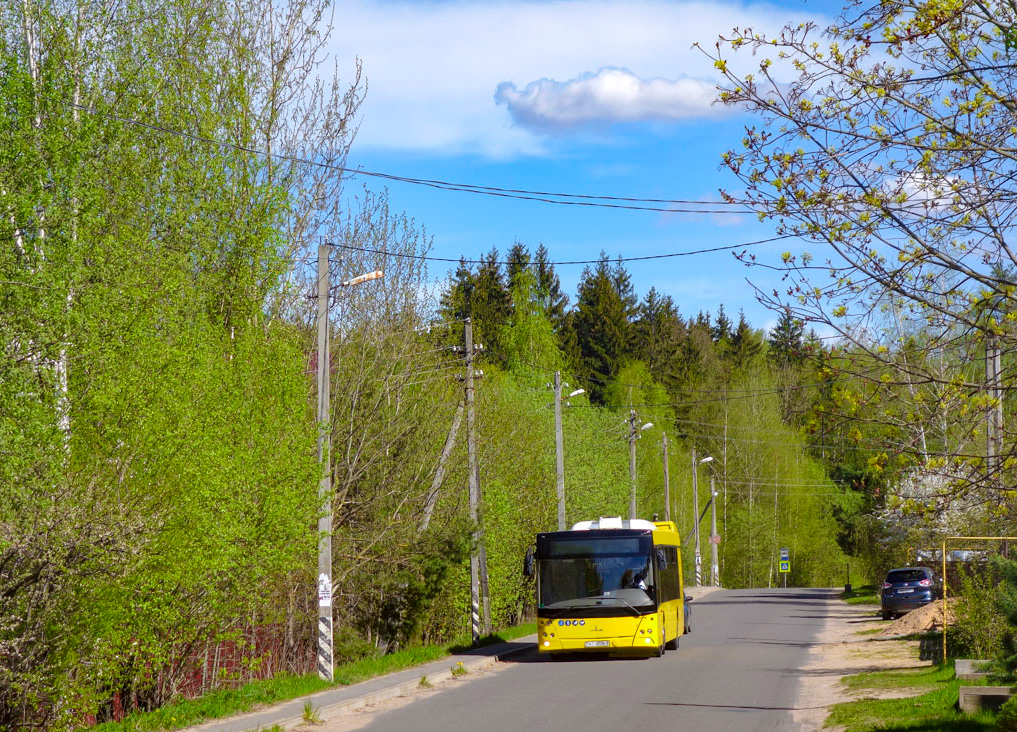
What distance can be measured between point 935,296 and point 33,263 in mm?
9929

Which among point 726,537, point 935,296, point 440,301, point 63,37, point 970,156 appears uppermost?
point 63,37

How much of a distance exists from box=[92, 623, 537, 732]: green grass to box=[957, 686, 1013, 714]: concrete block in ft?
29.6

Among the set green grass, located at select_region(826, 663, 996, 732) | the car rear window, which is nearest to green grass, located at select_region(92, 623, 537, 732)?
green grass, located at select_region(826, 663, 996, 732)

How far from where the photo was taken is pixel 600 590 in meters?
25.7

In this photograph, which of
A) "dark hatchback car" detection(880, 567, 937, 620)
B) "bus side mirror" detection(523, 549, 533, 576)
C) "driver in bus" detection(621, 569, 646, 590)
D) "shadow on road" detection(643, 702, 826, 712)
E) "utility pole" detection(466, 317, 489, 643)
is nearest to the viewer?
"shadow on road" detection(643, 702, 826, 712)

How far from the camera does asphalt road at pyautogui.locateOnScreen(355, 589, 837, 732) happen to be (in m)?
15.0

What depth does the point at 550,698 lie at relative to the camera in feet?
59.1

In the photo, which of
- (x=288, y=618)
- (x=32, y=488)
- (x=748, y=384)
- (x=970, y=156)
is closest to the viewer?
(x=970, y=156)

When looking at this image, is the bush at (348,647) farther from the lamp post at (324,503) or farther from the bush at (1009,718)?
the bush at (1009,718)

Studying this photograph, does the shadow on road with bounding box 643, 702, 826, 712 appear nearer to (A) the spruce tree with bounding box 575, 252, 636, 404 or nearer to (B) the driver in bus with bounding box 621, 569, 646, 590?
(B) the driver in bus with bounding box 621, 569, 646, 590

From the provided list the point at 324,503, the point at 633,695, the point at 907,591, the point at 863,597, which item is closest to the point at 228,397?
the point at 324,503

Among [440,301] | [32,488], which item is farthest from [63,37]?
[440,301]

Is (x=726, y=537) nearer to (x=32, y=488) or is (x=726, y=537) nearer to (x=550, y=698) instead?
(x=550, y=698)

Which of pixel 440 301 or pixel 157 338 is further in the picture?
pixel 440 301
